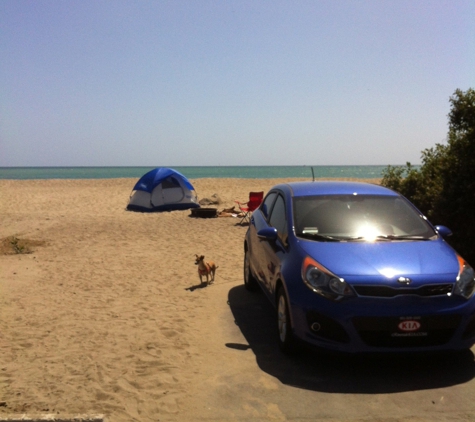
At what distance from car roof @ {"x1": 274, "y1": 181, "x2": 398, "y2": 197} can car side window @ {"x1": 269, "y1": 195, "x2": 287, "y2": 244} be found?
0.65 feet

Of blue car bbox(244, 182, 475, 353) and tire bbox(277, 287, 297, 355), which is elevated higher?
blue car bbox(244, 182, 475, 353)

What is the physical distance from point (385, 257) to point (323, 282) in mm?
676

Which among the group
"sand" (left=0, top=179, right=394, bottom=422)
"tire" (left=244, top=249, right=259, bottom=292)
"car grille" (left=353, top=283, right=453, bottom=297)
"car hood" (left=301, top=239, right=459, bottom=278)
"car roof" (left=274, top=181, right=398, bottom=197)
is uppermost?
"car roof" (left=274, top=181, right=398, bottom=197)

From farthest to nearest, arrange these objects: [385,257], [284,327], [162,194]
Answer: [162,194]
[284,327]
[385,257]

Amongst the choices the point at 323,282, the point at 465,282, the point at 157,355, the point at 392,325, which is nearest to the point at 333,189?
the point at 323,282

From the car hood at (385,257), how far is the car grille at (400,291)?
14 cm

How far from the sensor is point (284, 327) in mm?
5410

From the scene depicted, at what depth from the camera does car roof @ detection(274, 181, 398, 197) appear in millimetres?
6672

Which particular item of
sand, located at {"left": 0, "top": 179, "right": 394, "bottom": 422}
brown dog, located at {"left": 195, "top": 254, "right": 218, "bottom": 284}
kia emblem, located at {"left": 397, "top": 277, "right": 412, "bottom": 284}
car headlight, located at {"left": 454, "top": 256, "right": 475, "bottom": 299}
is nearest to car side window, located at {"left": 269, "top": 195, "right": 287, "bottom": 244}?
sand, located at {"left": 0, "top": 179, "right": 394, "bottom": 422}

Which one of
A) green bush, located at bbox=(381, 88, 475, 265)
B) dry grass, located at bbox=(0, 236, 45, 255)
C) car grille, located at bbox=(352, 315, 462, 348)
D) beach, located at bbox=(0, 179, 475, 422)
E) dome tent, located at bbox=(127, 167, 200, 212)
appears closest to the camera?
beach, located at bbox=(0, 179, 475, 422)

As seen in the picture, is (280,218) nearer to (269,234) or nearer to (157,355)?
(269,234)

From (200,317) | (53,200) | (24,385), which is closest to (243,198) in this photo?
(53,200)

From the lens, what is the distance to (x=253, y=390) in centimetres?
457

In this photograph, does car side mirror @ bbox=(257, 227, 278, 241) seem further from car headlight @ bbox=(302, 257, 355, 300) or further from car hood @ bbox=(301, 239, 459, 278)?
car headlight @ bbox=(302, 257, 355, 300)
